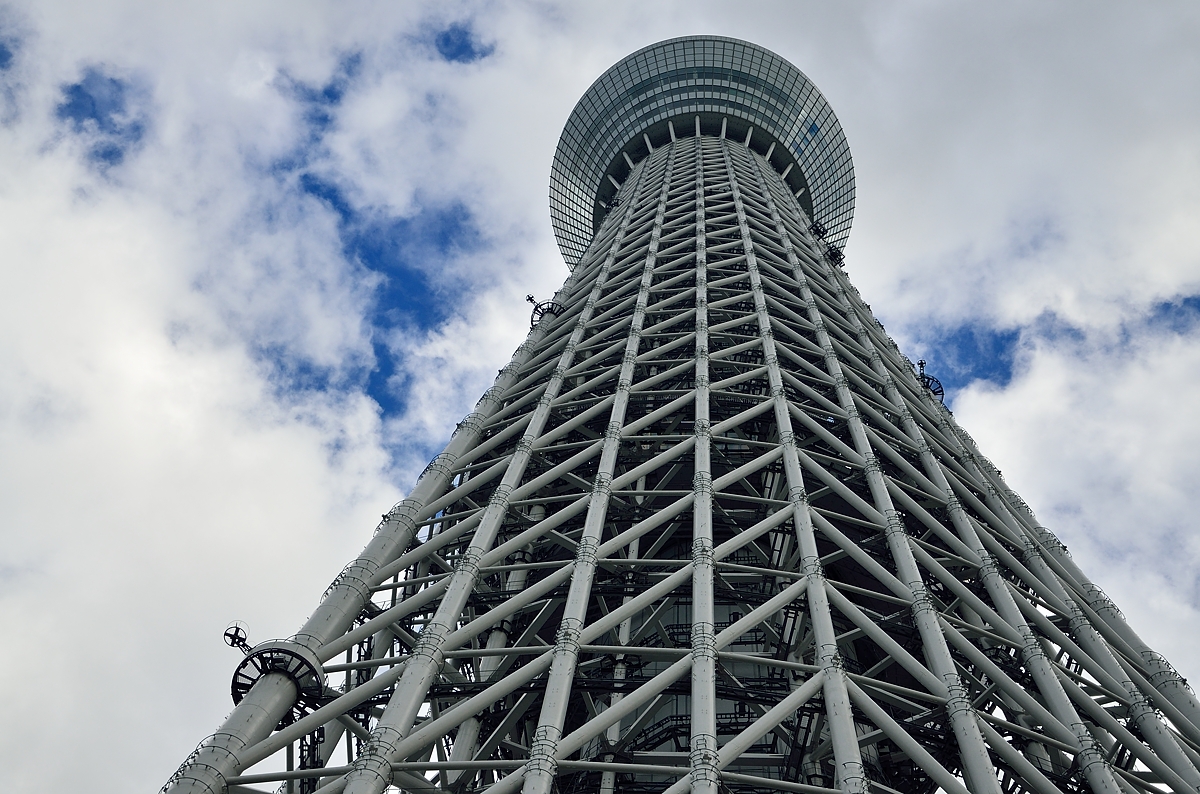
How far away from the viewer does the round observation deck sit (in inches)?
3361

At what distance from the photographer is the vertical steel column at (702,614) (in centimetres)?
1631

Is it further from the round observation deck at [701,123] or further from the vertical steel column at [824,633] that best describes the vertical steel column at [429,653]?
the round observation deck at [701,123]

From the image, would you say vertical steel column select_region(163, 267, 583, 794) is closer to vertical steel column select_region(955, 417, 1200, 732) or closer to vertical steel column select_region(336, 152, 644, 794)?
vertical steel column select_region(336, 152, 644, 794)

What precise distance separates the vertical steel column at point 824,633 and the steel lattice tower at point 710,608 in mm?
70

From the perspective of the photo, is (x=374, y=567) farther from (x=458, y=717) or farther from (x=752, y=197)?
(x=752, y=197)

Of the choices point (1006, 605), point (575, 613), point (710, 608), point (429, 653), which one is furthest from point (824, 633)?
point (429, 653)

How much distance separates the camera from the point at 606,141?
88.6m

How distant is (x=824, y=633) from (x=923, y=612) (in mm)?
3118

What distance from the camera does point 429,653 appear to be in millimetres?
20906

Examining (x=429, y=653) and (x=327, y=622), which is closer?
(x=429, y=653)

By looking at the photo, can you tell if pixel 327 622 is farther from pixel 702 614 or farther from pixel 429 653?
pixel 702 614

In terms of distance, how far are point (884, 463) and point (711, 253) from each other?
70.4ft

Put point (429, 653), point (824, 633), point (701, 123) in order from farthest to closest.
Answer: point (701, 123), point (429, 653), point (824, 633)

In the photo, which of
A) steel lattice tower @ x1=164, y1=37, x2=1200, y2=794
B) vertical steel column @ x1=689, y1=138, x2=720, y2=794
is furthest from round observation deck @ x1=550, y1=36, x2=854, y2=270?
vertical steel column @ x1=689, y1=138, x2=720, y2=794
